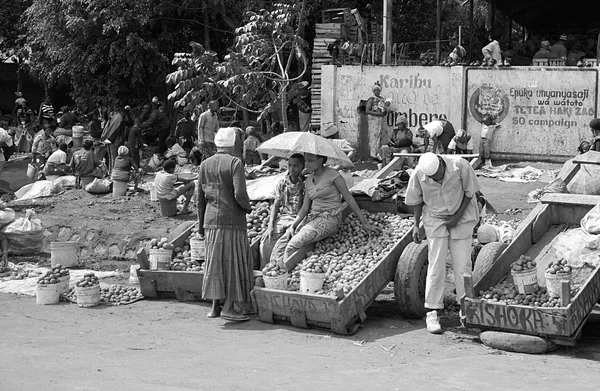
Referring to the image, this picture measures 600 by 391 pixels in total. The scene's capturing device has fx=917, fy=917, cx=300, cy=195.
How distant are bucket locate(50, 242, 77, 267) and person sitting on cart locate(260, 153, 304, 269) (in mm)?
3640

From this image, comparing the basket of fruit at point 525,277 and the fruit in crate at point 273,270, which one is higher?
the basket of fruit at point 525,277

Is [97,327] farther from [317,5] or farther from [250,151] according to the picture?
[317,5]

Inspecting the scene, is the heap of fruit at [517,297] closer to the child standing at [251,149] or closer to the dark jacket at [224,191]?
the dark jacket at [224,191]

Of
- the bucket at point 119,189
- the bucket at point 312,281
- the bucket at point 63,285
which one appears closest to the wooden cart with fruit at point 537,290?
the bucket at point 312,281

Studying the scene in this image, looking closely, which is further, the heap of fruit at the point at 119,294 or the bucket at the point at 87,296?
the heap of fruit at the point at 119,294

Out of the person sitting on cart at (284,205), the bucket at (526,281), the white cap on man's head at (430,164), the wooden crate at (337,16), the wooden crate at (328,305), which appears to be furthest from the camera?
the wooden crate at (337,16)

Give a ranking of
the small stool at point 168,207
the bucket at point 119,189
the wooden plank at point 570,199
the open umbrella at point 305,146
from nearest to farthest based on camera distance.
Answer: the wooden plank at point 570,199 → the open umbrella at point 305,146 → the small stool at point 168,207 → the bucket at point 119,189

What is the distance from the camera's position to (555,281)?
7.93 metres

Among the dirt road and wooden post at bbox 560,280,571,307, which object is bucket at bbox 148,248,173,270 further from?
wooden post at bbox 560,280,571,307

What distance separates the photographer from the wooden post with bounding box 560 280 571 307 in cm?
759

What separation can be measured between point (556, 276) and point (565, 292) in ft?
1.12

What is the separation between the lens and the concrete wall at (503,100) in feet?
58.0

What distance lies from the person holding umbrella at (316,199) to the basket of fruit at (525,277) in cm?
184

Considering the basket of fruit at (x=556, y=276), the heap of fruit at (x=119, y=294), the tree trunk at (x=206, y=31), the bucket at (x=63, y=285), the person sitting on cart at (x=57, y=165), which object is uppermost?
the tree trunk at (x=206, y=31)
